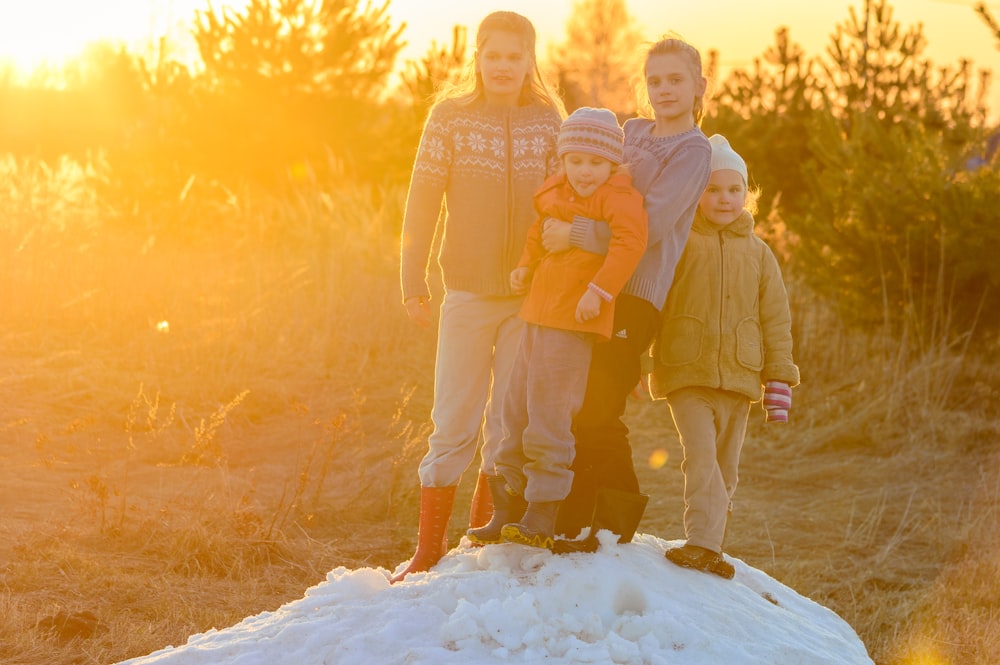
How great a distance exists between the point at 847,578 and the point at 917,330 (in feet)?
11.2

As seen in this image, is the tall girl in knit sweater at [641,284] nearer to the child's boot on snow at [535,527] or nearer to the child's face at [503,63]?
the child's boot on snow at [535,527]

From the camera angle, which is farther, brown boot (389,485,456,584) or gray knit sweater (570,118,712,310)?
brown boot (389,485,456,584)

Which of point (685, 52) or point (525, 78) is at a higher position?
point (685, 52)

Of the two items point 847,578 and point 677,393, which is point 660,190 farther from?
point 847,578

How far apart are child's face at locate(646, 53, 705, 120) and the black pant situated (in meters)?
0.62

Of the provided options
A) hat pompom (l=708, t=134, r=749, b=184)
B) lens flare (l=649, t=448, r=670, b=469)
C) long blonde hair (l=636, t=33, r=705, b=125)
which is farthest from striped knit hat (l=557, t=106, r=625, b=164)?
lens flare (l=649, t=448, r=670, b=469)

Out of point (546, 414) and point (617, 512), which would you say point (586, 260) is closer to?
point (546, 414)

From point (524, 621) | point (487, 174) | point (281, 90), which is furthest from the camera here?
point (281, 90)

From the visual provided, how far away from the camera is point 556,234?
3.45 meters

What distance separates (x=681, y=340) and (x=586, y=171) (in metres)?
0.69

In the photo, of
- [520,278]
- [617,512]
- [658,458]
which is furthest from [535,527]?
[658,458]

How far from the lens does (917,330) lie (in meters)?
8.39

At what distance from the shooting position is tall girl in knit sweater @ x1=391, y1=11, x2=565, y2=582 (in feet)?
13.0

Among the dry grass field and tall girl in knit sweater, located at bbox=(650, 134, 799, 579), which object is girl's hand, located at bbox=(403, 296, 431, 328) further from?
the dry grass field
